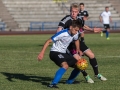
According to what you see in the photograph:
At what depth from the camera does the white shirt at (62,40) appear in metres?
10.2

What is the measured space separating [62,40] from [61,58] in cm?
40

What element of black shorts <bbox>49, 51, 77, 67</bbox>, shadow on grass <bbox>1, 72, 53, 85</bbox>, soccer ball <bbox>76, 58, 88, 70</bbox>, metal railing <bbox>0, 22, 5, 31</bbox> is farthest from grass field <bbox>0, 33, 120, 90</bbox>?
metal railing <bbox>0, 22, 5, 31</bbox>

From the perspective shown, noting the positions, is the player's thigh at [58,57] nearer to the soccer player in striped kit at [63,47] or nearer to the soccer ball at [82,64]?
the soccer player in striped kit at [63,47]

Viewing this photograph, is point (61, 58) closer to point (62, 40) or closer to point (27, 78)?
point (62, 40)

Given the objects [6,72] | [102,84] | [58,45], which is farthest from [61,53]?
[6,72]

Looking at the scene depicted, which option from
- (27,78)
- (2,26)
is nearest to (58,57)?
(27,78)

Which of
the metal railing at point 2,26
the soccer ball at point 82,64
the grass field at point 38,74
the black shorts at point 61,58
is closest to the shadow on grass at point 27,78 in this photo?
the grass field at point 38,74

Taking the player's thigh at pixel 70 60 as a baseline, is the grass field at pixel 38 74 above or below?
below

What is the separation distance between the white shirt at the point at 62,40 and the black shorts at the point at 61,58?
0.10 metres

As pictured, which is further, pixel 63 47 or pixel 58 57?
pixel 63 47

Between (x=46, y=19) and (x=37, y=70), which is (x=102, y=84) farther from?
(x=46, y=19)

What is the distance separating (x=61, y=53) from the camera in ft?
34.0

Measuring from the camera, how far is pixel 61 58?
10.3 meters

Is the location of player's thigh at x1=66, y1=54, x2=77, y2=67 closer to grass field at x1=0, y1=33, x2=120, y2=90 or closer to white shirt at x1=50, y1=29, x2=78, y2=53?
white shirt at x1=50, y1=29, x2=78, y2=53
